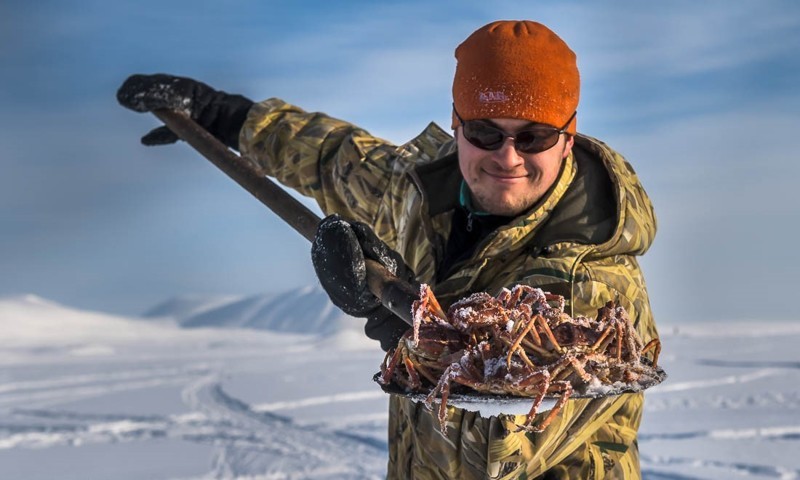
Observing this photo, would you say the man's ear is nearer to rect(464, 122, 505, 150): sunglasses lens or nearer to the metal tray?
rect(464, 122, 505, 150): sunglasses lens

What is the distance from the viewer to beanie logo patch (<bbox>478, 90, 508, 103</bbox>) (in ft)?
8.22

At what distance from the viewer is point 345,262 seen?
8.18 ft

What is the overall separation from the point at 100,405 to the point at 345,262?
653cm

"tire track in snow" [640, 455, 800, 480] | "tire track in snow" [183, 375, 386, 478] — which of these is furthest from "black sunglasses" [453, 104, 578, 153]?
"tire track in snow" [183, 375, 386, 478]

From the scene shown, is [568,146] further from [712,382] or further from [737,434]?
[712,382]

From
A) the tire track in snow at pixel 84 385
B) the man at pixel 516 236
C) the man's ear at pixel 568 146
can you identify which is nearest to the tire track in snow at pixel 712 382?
the tire track in snow at pixel 84 385

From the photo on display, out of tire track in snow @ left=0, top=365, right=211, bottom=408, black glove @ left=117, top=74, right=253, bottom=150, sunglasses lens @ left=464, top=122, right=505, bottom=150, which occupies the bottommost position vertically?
tire track in snow @ left=0, top=365, right=211, bottom=408

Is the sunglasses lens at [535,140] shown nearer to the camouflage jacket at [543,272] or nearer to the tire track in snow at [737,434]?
the camouflage jacket at [543,272]

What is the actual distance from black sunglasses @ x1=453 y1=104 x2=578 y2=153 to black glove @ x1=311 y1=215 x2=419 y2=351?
1.24 feet

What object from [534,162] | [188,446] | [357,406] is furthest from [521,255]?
[357,406]

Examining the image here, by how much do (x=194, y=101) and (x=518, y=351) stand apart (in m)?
2.43

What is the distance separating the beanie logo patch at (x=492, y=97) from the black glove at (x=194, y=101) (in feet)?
5.06

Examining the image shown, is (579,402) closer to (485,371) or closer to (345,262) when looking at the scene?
(485,371)

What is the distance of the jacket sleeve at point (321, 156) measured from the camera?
3312mm
